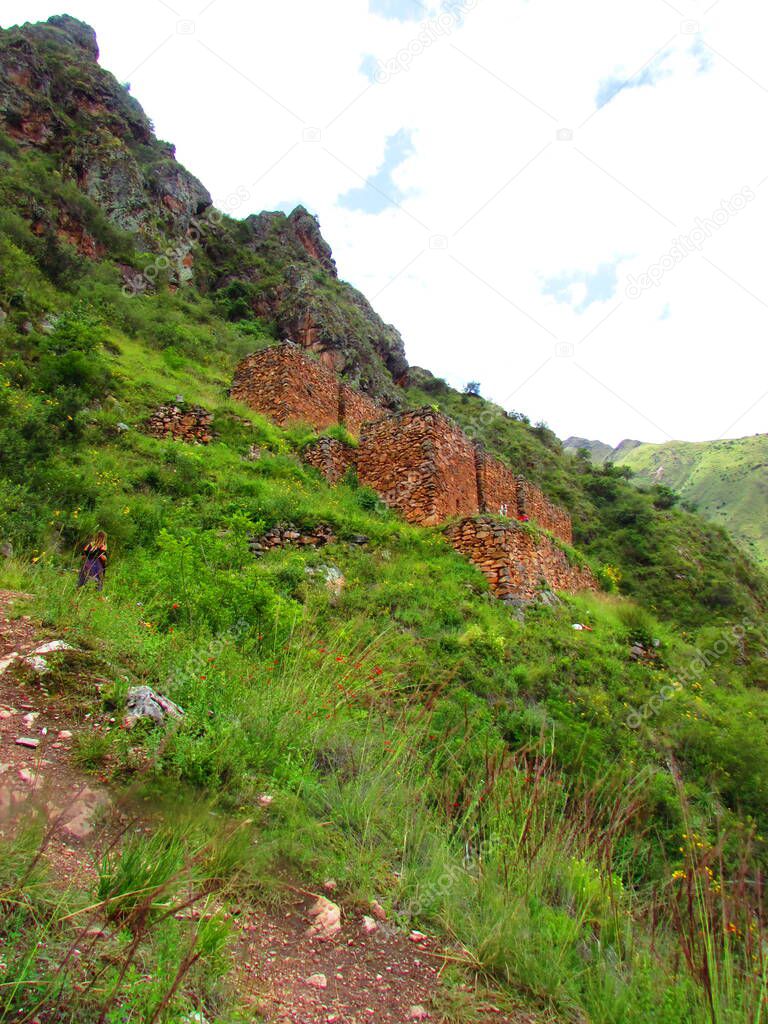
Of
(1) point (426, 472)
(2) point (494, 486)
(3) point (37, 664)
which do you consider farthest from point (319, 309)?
(3) point (37, 664)

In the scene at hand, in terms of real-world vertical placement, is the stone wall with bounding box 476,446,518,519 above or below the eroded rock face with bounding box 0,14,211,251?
below

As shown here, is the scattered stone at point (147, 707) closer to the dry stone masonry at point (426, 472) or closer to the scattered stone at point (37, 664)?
the scattered stone at point (37, 664)

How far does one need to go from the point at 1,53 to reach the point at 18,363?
30.6 metres

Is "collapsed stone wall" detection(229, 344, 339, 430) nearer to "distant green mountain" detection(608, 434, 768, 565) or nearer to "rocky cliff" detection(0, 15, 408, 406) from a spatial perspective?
"rocky cliff" detection(0, 15, 408, 406)

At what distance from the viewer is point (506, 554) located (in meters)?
9.63

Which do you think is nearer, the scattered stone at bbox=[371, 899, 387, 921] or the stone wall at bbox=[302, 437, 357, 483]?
the scattered stone at bbox=[371, 899, 387, 921]

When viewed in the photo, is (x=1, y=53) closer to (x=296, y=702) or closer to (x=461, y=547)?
(x=461, y=547)

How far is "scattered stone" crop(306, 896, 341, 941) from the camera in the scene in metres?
2.16

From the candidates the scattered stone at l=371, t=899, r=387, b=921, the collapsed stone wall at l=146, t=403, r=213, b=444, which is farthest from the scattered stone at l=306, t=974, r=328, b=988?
the collapsed stone wall at l=146, t=403, r=213, b=444

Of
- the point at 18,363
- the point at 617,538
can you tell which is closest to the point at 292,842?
the point at 18,363

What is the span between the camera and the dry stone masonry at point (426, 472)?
9.92 meters

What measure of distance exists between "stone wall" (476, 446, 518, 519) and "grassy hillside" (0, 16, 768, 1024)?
3586 millimetres

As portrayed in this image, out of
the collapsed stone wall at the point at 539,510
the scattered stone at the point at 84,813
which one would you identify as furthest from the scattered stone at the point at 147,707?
the collapsed stone wall at the point at 539,510

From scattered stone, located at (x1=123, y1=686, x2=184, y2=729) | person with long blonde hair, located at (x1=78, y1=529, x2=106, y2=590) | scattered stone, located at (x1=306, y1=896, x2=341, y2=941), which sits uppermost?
scattered stone, located at (x1=306, y1=896, x2=341, y2=941)
